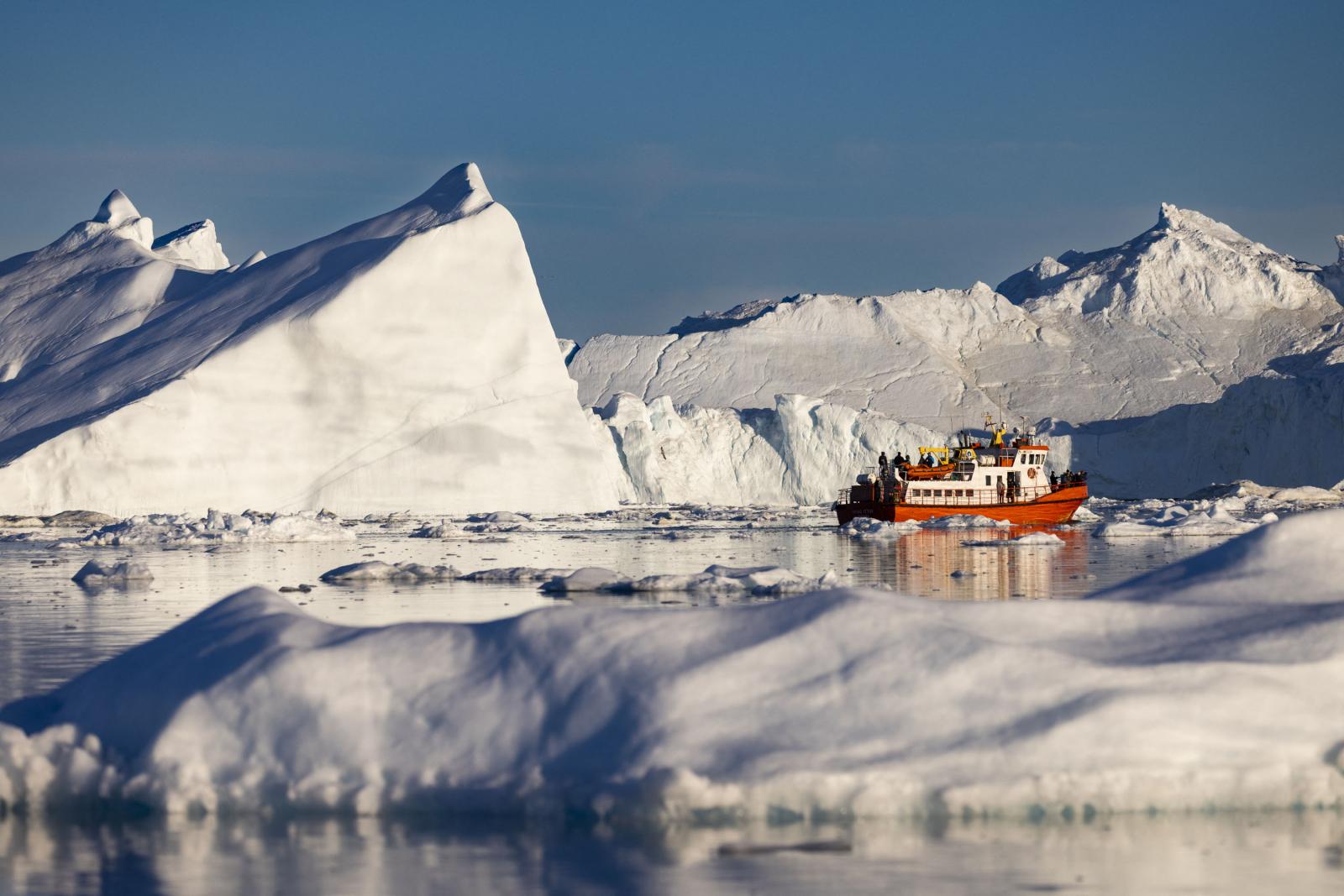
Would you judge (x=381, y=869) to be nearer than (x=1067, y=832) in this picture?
Yes

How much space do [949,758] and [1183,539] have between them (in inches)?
1010

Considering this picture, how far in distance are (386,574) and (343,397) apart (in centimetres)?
2223

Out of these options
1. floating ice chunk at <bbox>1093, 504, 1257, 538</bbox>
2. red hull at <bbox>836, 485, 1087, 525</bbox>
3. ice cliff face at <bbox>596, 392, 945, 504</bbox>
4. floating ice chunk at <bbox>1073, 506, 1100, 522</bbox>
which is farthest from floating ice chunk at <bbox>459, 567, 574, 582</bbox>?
ice cliff face at <bbox>596, 392, 945, 504</bbox>

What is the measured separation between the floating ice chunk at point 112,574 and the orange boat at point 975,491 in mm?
24282

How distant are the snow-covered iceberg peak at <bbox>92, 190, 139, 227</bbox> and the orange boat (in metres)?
30.3

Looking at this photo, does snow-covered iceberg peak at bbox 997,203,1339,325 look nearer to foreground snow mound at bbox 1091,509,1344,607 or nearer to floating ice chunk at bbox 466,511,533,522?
floating ice chunk at bbox 466,511,533,522

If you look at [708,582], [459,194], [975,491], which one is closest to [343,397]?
[459,194]

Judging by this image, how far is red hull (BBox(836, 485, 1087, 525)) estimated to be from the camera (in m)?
40.8

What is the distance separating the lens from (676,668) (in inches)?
253

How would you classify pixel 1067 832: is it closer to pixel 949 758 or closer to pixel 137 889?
pixel 949 758

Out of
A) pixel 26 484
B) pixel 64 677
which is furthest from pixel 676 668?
pixel 26 484

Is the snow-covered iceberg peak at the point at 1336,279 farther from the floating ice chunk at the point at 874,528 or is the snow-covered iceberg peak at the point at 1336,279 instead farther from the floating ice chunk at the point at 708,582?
the floating ice chunk at the point at 708,582

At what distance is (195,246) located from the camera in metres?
59.8

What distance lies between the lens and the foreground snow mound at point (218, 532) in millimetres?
28578
